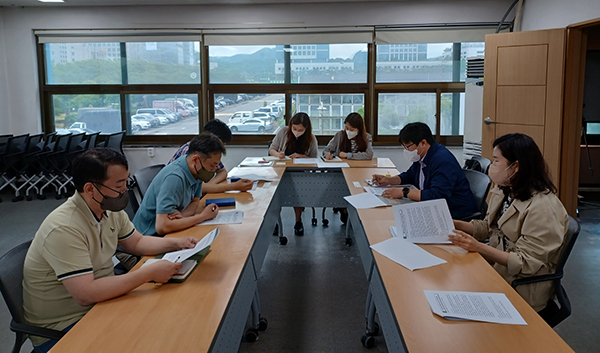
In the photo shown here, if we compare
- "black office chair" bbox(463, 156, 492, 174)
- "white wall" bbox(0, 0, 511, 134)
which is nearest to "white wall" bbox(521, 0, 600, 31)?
"white wall" bbox(0, 0, 511, 134)

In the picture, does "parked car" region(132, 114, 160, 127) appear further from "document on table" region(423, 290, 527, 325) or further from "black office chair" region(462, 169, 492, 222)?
"document on table" region(423, 290, 527, 325)

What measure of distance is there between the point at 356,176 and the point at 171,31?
4.28 meters

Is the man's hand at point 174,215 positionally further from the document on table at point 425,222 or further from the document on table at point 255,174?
the document on table at point 255,174

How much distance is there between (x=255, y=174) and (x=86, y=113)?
4436 millimetres

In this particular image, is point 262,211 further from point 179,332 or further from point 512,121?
point 512,121

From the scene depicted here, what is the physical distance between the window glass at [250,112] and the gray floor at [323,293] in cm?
256

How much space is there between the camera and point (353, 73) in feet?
23.0

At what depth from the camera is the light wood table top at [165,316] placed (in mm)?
1357

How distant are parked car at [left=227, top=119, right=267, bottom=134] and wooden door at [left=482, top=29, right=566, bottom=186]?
3.19m

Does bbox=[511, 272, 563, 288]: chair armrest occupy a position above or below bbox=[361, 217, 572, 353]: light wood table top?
below

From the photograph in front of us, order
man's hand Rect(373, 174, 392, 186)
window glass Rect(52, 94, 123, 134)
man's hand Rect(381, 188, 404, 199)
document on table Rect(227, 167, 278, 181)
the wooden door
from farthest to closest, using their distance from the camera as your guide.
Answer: window glass Rect(52, 94, 123, 134), the wooden door, document on table Rect(227, 167, 278, 181), man's hand Rect(373, 174, 392, 186), man's hand Rect(381, 188, 404, 199)

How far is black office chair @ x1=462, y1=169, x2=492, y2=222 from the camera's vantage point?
10.4ft

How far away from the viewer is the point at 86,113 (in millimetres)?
7434

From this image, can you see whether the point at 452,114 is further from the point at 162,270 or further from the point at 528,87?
the point at 162,270
